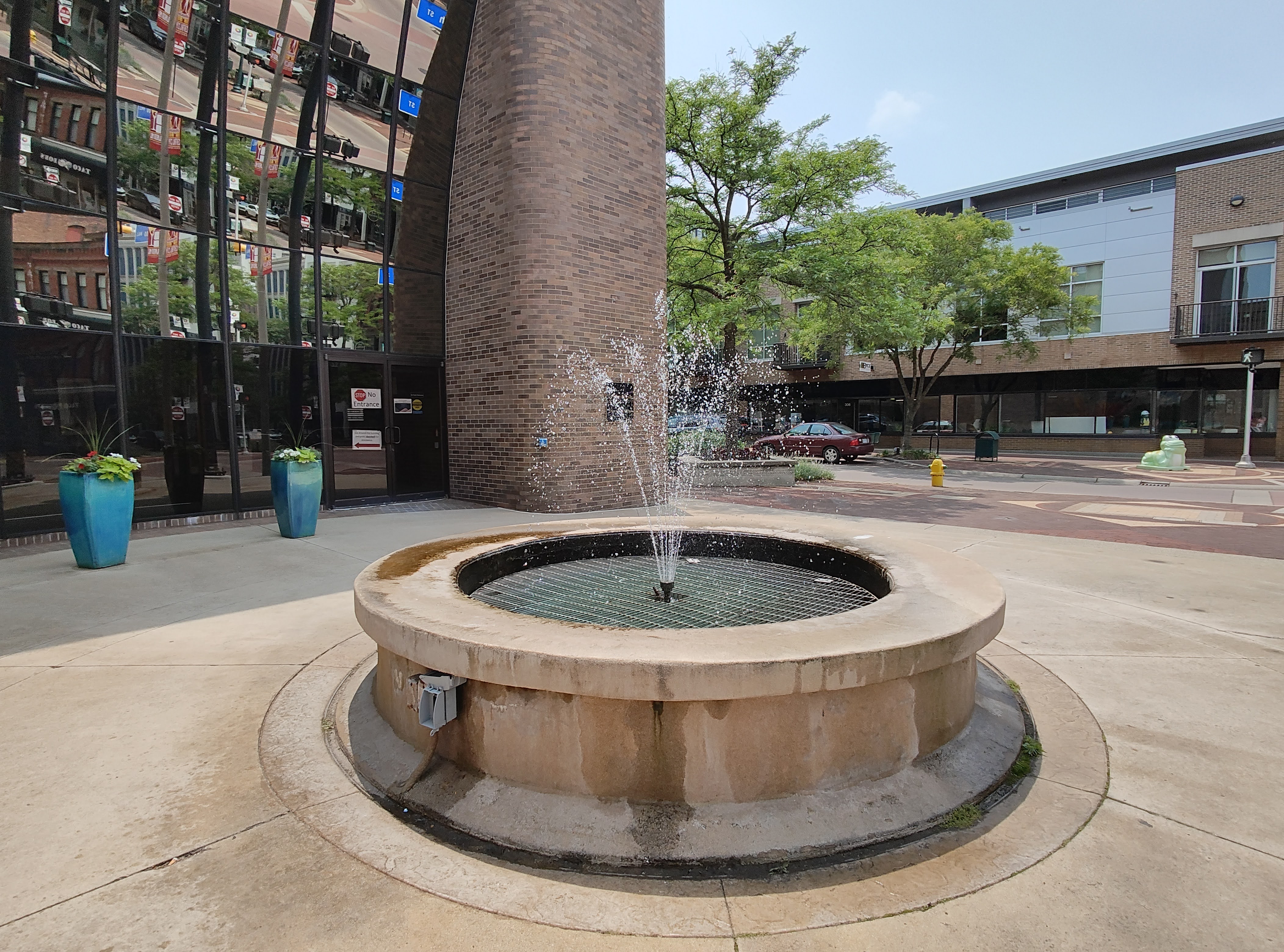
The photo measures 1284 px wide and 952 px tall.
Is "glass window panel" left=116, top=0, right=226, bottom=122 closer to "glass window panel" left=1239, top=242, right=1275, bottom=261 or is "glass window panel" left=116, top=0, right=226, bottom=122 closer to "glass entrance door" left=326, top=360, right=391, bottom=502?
"glass entrance door" left=326, top=360, right=391, bottom=502

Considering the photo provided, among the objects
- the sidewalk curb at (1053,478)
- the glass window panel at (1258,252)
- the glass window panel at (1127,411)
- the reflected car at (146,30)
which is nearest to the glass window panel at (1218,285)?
the glass window panel at (1258,252)

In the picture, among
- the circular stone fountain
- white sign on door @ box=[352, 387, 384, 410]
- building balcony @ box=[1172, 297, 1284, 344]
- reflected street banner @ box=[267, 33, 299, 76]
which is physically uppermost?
reflected street banner @ box=[267, 33, 299, 76]

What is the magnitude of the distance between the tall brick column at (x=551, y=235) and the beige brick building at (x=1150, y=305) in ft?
31.5

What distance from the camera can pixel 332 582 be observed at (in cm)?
616

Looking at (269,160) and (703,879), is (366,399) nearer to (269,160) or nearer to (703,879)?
(269,160)

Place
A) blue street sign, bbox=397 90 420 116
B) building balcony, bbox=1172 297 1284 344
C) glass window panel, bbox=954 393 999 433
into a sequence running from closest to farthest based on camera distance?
blue street sign, bbox=397 90 420 116, building balcony, bbox=1172 297 1284 344, glass window panel, bbox=954 393 999 433

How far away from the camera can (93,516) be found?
21.2 feet

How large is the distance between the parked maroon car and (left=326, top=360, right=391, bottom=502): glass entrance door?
50.1 feet

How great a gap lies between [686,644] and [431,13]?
38.1ft

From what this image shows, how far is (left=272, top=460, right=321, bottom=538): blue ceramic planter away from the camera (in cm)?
803

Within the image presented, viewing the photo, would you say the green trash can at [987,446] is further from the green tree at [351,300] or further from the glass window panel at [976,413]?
the green tree at [351,300]

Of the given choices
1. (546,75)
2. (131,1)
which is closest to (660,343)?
(546,75)

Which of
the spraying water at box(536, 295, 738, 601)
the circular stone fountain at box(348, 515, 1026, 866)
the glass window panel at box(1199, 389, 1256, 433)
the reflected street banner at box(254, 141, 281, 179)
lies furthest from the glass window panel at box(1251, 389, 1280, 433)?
the reflected street banner at box(254, 141, 281, 179)

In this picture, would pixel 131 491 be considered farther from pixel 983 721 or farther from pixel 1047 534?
pixel 1047 534
